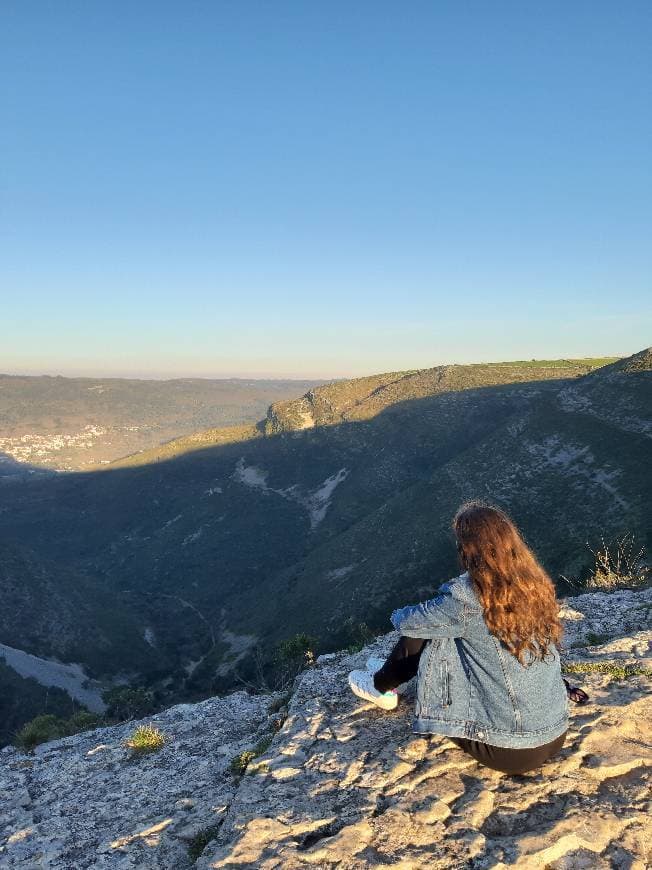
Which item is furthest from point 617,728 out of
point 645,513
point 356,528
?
point 356,528

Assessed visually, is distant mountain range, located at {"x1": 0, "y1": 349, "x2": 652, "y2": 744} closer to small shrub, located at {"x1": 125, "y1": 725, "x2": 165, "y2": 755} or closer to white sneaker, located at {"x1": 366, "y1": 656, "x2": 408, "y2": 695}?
small shrub, located at {"x1": 125, "y1": 725, "x2": 165, "y2": 755}

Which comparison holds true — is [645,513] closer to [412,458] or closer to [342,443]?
[412,458]

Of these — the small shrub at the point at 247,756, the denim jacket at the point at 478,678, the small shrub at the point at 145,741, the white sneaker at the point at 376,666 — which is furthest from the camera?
the small shrub at the point at 145,741

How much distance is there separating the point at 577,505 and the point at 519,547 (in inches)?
1509

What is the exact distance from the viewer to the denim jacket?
4145 millimetres

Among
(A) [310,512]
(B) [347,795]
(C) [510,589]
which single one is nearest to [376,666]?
(B) [347,795]

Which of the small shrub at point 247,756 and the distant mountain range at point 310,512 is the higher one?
the small shrub at point 247,756

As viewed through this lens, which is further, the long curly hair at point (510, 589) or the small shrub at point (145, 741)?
the small shrub at point (145, 741)

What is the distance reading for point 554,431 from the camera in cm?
5119

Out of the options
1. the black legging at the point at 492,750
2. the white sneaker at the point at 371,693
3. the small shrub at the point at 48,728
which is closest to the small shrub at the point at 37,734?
the small shrub at the point at 48,728

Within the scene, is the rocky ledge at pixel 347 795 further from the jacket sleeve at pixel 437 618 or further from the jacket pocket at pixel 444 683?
the jacket sleeve at pixel 437 618

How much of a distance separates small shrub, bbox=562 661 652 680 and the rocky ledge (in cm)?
2

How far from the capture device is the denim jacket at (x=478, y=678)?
13.6ft

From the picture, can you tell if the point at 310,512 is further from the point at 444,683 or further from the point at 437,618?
the point at 437,618
